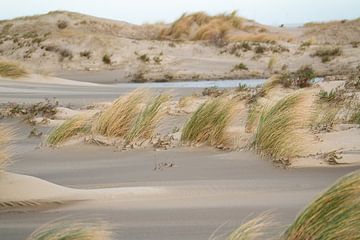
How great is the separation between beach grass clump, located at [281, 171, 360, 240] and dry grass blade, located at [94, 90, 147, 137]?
3938 millimetres

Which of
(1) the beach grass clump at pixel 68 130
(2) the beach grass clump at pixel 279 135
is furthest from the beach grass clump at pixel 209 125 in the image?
(1) the beach grass clump at pixel 68 130

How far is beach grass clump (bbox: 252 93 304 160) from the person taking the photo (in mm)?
5430

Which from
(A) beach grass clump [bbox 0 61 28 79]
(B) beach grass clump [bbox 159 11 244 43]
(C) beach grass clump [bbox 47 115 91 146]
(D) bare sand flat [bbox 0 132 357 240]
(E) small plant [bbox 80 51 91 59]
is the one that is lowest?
(D) bare sand flat [bbox 0 132 357 240]

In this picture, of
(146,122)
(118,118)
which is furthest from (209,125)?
(118,118)

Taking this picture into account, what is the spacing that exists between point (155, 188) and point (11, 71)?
13688mm

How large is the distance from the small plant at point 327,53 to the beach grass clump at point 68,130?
1694 cm

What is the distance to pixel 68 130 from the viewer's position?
271 inches

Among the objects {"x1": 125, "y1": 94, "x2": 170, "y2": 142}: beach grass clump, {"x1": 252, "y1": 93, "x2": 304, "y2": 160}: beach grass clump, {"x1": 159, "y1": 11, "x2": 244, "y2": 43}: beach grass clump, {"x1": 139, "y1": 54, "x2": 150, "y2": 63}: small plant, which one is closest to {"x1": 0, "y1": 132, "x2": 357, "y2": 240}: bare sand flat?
{"x1": 252, "y1": 93, "x2": 304, "y2": 160}: beach grass clump

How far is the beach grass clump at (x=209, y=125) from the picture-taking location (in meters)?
6.29

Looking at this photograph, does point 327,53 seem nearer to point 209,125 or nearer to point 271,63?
point 271,63

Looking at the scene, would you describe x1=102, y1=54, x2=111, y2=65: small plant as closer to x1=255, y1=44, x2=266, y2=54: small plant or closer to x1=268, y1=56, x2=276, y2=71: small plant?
x1=255, y1=44, x2=266, y2=54: small plant

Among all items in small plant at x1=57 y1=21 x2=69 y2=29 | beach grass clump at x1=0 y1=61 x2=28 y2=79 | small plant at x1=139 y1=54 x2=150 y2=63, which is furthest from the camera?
small plant at x1=57 y1=21 x2=69 y2=29

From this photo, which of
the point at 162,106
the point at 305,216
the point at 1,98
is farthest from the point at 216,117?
the point at 1,98

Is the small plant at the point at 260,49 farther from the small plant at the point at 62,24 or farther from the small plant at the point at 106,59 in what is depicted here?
the small plant at the point at 62,24
